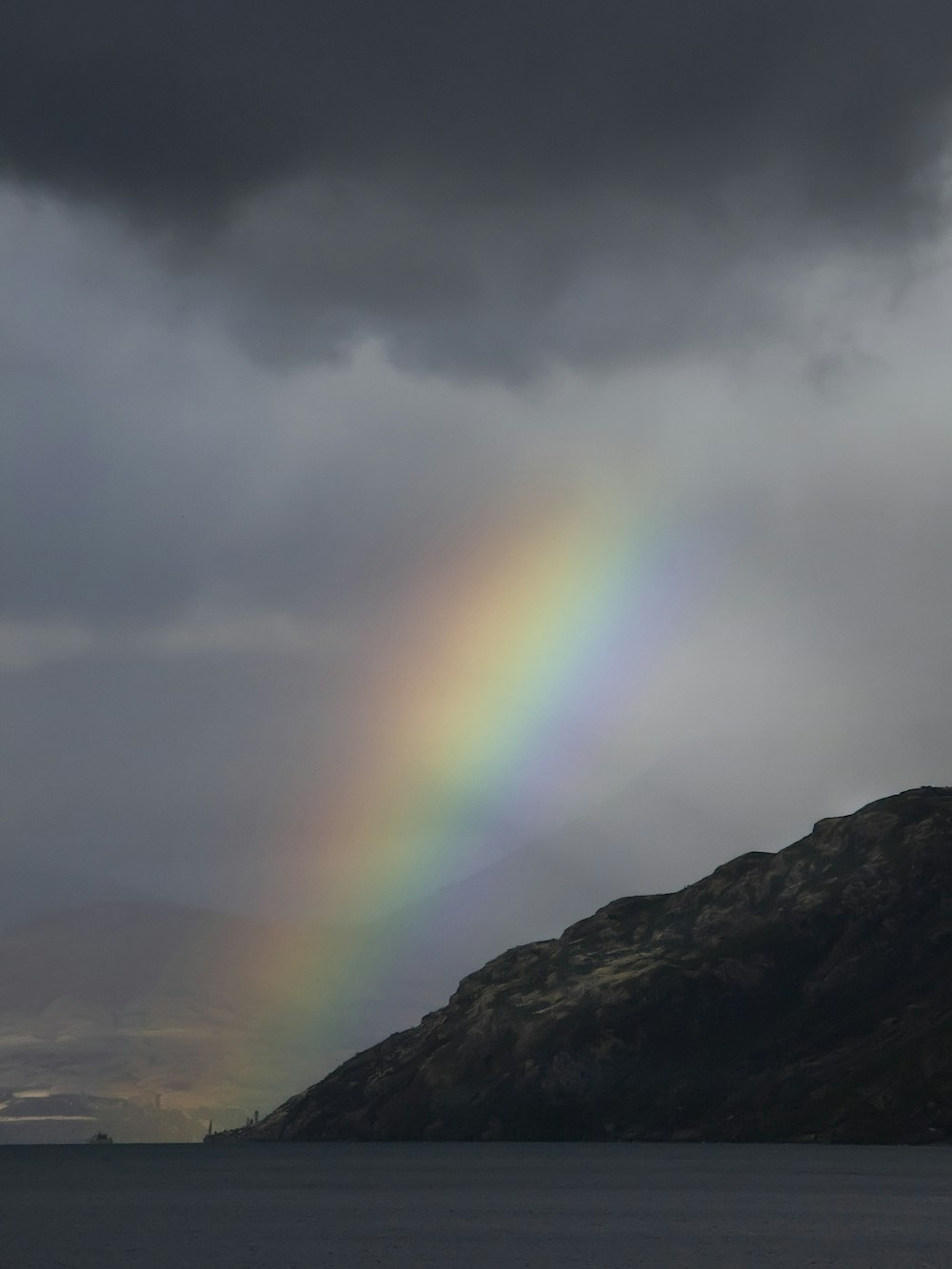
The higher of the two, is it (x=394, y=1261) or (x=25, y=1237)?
(x=25, y=1237)

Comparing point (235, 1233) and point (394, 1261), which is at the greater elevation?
point (235, 1233)

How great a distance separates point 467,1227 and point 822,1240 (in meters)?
48.7

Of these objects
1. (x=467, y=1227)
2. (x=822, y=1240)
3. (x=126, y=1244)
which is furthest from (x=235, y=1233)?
(x=822, y=1240)

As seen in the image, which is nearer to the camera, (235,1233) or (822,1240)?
(822,1240)

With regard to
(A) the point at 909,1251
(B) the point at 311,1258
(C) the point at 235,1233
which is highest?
(C) the point at 235,1233

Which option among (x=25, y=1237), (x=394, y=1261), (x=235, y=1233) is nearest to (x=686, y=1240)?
(x=394, y=1261)

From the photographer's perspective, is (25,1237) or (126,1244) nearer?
(126,1244)

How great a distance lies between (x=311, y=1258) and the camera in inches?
6038

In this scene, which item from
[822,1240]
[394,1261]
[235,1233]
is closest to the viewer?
[394,1261]

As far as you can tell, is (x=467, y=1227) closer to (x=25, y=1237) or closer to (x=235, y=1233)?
(x=235, y=1233)

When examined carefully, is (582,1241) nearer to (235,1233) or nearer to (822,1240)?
(822,1240)

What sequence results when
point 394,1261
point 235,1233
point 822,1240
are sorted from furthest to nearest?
point 235,1233 < point 822,1240 < point 394,1261

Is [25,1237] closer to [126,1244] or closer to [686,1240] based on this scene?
[126,1244]

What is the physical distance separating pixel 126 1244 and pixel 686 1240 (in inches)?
2640
